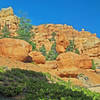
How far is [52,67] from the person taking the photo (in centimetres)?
2559

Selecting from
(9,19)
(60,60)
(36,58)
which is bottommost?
(60,60)

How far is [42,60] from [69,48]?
73.8 feet

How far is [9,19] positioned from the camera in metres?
80.7

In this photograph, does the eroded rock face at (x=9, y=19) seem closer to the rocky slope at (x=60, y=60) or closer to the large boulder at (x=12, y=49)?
the rocky slope at (x=60, y=60)

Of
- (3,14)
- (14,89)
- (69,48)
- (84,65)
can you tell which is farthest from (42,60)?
(3,14)

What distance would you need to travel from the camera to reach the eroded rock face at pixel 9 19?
80.1m

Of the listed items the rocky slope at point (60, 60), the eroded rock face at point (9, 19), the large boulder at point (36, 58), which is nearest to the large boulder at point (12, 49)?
the rocky slope at point (60, 60)

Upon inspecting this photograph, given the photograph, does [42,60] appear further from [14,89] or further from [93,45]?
[93,45]

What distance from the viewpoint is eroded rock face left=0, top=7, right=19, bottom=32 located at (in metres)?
80.1

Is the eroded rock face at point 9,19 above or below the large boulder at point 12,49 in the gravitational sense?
above

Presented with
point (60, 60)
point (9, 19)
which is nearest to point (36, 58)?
point (60, 60)

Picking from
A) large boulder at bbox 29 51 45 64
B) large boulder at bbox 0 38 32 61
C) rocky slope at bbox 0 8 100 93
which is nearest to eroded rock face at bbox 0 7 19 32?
rocky slope at bbox 0 8 100 93

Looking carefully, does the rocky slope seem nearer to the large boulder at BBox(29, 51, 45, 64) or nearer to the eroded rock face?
the large boulder at BBox(29, 51, 45, 64)

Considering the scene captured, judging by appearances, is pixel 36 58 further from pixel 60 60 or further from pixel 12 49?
pixel 12 49
